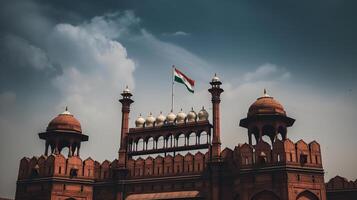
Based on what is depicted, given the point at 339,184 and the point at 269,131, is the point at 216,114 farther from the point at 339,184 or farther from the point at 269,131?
the point at 339,184

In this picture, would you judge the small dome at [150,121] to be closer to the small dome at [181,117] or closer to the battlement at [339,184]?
the small dome at [181,117]

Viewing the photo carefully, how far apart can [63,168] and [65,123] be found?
4.25 metres

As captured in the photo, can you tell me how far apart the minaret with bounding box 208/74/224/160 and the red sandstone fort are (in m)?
0.08

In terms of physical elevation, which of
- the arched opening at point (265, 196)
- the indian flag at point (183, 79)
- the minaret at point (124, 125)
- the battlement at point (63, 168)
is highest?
the indian flag at point (183, 79)

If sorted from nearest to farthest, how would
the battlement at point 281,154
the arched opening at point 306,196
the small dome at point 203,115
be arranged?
the arched opening at point 306,196, the battlement at point 281,154, the small dome at point 203,115

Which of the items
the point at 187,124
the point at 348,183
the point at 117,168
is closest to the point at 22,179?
the point at 117,168

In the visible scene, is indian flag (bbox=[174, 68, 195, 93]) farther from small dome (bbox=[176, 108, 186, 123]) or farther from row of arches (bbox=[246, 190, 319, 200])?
row of arches (bbox=[246, 190, 319, 200])

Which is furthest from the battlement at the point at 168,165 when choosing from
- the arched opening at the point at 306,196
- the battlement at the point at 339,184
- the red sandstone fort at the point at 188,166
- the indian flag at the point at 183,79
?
the battlement at the point at 339,184

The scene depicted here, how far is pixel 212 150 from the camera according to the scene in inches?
1452

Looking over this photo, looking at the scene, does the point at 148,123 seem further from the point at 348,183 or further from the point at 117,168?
the point at 348,183

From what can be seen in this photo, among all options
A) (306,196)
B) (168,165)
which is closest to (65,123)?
(168,165)

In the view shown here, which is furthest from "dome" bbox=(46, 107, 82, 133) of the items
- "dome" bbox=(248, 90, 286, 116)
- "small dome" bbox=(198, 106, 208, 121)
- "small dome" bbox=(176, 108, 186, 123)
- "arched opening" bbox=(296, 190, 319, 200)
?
"arched opening" bbox=(296, 190, 319, 200)

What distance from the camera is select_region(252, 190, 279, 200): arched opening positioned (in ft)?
109

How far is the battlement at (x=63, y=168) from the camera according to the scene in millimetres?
39719
